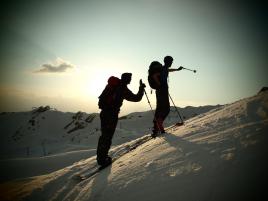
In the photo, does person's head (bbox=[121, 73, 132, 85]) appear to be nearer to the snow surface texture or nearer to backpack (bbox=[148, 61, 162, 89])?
backpack (bbox=[148, 61, 162, 89])

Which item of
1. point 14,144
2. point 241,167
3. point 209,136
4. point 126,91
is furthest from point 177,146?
point 14,144

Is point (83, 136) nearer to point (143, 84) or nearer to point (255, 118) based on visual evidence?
point (143, 84)

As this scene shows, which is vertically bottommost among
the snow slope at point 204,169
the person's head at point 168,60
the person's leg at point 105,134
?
the snow slope at point 204,169

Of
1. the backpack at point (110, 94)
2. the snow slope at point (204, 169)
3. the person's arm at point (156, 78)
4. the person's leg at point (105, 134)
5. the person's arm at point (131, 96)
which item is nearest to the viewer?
the snow slope at point (204, 169)

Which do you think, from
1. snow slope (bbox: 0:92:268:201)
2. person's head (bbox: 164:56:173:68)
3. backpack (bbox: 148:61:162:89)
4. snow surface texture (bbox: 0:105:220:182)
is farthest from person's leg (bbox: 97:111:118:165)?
snow surface texture (bbox: 0:105:220:182)

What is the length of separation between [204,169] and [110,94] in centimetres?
359

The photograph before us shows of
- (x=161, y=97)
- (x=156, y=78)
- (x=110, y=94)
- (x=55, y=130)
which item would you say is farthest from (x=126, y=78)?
(x=55, y=130)

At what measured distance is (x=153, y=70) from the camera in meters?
7.38

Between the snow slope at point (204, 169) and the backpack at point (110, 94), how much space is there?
6.16 feet

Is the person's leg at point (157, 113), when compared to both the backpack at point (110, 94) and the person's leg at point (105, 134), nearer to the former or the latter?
the person's leg at point (105, 134)

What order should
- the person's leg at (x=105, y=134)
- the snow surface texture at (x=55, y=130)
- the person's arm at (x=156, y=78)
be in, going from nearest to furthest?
the person's leg at (x=105, y=134), the person's arm at (x=156, y=78), the snow surface texture at (x=55, y=130)

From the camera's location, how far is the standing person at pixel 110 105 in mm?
6145

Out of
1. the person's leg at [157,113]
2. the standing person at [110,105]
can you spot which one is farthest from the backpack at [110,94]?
the person's leg at [157,113]

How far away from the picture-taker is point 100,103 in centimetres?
623
